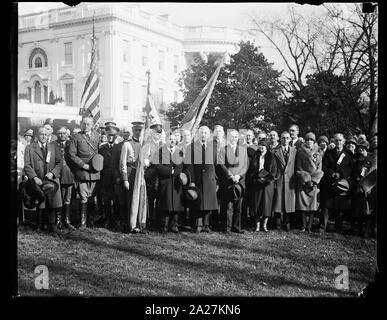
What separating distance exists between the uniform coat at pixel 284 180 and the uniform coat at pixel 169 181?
123cm

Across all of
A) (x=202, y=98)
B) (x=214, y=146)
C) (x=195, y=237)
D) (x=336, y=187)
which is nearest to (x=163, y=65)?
(x=202, y=98)

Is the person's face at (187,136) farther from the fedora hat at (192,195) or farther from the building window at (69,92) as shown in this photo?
the building window at (69,92)

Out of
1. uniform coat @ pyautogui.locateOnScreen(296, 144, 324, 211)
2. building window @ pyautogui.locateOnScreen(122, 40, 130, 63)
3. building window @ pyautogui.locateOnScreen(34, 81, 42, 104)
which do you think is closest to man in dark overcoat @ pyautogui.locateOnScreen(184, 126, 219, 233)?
uniform coat @ pyautogui.locateOnScreen(296, 144, 324, 211)

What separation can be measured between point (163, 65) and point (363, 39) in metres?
2.22

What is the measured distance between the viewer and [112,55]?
5621 mm

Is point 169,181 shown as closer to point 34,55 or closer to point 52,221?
point 52,221

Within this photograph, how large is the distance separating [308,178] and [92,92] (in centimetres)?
281

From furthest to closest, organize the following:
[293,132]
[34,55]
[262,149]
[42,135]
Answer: [262,149] → [293,132] → [42,135] → [34,55]

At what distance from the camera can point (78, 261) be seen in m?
5.43

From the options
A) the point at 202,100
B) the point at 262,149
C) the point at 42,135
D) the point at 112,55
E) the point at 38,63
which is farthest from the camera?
the point at 262,149

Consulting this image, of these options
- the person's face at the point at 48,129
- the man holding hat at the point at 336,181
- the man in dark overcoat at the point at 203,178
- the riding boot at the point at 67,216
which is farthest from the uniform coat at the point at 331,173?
the person's face at the point at 48,129

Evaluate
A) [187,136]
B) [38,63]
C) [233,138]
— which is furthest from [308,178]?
[38,63]

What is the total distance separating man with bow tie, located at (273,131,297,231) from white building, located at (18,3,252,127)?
1506 millimetres
